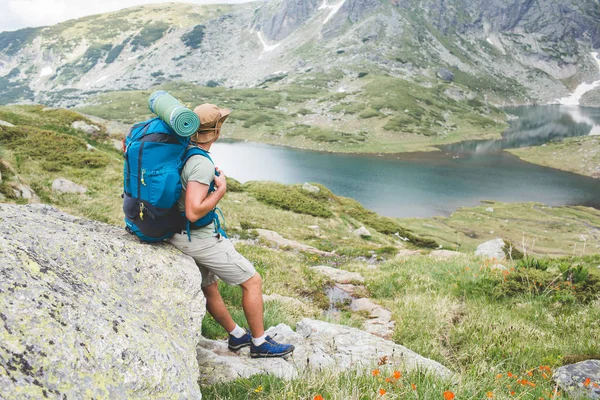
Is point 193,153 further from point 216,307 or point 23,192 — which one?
point 23,192

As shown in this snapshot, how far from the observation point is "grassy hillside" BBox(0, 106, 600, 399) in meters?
3.95

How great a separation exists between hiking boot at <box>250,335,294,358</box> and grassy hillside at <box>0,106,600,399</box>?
103 centimetres

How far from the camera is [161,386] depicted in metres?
3.19

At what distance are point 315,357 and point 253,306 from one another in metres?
1.19

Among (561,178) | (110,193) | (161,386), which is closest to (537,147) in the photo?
A: (561,178)

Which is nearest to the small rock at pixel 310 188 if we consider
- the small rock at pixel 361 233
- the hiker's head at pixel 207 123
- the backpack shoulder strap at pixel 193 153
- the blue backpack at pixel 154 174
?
the small rock at pixel 361 233

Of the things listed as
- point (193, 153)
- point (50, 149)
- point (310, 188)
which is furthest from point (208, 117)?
point (310, 188)

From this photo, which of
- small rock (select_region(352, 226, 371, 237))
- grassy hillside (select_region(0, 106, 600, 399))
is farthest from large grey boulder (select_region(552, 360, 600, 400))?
small rock (select_region(352, 226, 371, 237))

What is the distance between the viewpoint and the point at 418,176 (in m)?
102

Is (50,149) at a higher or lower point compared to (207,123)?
lower

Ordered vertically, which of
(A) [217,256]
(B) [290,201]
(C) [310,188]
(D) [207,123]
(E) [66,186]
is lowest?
(B) [290,201]

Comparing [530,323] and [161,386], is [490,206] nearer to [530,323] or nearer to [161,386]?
[530,323]

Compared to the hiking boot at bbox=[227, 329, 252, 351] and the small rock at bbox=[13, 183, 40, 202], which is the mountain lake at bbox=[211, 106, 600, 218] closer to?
the small rock at bbox=[13, 183, 40, 202]

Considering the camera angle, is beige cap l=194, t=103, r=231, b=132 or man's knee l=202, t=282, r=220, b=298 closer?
beige cap l=194, t=103, r=231, b=132
